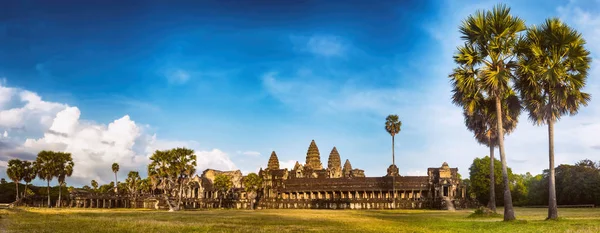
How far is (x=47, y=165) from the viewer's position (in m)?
100

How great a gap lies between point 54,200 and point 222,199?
149 ft

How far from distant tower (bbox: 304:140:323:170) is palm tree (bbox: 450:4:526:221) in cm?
10756

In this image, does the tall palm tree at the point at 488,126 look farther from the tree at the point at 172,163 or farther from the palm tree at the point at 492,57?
the tree at the point at 172,163

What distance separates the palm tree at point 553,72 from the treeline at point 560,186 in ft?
167

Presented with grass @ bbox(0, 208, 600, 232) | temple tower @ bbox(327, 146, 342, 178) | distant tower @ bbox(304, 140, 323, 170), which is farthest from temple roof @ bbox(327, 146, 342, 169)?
grass @ bbox(0, 208, 600, 232)

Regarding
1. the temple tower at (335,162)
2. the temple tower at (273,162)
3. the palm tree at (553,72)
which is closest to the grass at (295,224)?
the palm tree at (553,72)

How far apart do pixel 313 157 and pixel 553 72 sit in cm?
11378

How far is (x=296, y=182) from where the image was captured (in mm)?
118562

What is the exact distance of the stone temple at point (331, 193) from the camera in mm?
98500

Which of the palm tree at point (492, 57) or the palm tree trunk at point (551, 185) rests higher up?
the palm tree at point (492, 57)

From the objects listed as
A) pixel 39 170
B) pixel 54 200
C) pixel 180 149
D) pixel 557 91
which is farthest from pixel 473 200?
pixel 54 200

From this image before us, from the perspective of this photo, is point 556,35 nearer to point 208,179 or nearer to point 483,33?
point 483,33

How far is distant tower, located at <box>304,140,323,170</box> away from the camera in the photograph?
14300 centimetres

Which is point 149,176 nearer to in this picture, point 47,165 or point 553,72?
point 47,165
